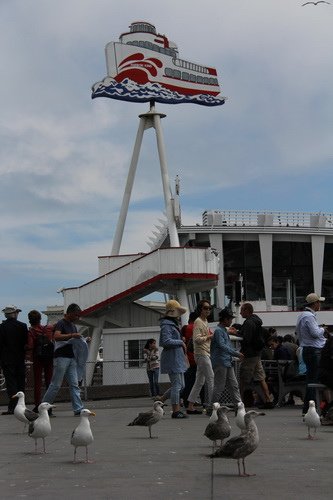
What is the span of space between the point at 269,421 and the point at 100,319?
73.2 feet

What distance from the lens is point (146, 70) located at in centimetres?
3897

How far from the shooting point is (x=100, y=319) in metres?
36.7

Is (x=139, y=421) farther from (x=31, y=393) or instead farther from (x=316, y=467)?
(x=31, y=393)

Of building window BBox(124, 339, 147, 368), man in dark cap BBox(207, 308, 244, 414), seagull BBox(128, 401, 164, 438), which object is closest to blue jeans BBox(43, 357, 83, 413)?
man in dark cap BBox(207, 308, 244, 414)

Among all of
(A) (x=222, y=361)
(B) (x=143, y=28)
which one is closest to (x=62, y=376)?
(A) (x=222, y=361)

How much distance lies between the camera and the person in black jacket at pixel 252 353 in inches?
674

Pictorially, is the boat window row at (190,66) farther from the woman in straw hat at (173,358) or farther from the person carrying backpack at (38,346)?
the woman in straw hat at (173,358)

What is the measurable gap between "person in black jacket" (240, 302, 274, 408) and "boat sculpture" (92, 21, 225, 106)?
22559mm

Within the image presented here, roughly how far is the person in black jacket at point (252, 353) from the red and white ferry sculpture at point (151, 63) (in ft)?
75.3

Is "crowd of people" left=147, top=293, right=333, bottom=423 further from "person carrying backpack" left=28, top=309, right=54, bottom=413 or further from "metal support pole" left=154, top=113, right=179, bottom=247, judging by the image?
"metal support pole" left=154, top=113, right=179, bottom=247

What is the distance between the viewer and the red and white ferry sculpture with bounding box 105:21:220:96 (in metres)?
38.7

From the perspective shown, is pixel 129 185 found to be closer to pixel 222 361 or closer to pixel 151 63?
pixel 151 63

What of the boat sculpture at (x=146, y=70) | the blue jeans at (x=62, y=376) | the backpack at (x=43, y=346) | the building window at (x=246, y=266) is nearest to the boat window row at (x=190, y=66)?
the boat sculpture at (x=146, y=70)

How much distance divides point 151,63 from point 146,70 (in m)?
0.34
